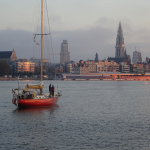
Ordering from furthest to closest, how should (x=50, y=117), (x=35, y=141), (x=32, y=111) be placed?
(x=32, y=111) → (x=50, y=117) → (x=35, y=141)

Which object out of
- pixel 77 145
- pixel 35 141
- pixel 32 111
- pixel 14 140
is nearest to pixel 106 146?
pixel 77 145

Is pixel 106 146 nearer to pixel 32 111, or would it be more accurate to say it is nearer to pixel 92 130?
pixel 92 130

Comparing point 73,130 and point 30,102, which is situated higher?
point 30,102

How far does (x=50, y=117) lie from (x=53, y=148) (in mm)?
12023

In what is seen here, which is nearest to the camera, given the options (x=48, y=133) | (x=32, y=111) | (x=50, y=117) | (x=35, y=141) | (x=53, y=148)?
(x=53, y=148)

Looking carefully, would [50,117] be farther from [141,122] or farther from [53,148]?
[53,148]

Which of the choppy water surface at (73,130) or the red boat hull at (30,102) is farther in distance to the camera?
the red boat hull at (30,102)

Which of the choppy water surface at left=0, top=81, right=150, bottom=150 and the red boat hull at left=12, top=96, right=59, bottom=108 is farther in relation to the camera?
the red boat hull at left=12, top=96, right=59, bottom=108

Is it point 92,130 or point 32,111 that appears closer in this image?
point 92,130

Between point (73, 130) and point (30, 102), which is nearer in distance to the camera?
point (73, 130)

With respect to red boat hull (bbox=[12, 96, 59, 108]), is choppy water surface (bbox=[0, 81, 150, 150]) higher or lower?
lower

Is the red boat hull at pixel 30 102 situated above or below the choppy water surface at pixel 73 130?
above

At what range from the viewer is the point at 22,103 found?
37.5 meters

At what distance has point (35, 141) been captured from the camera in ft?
75.5
